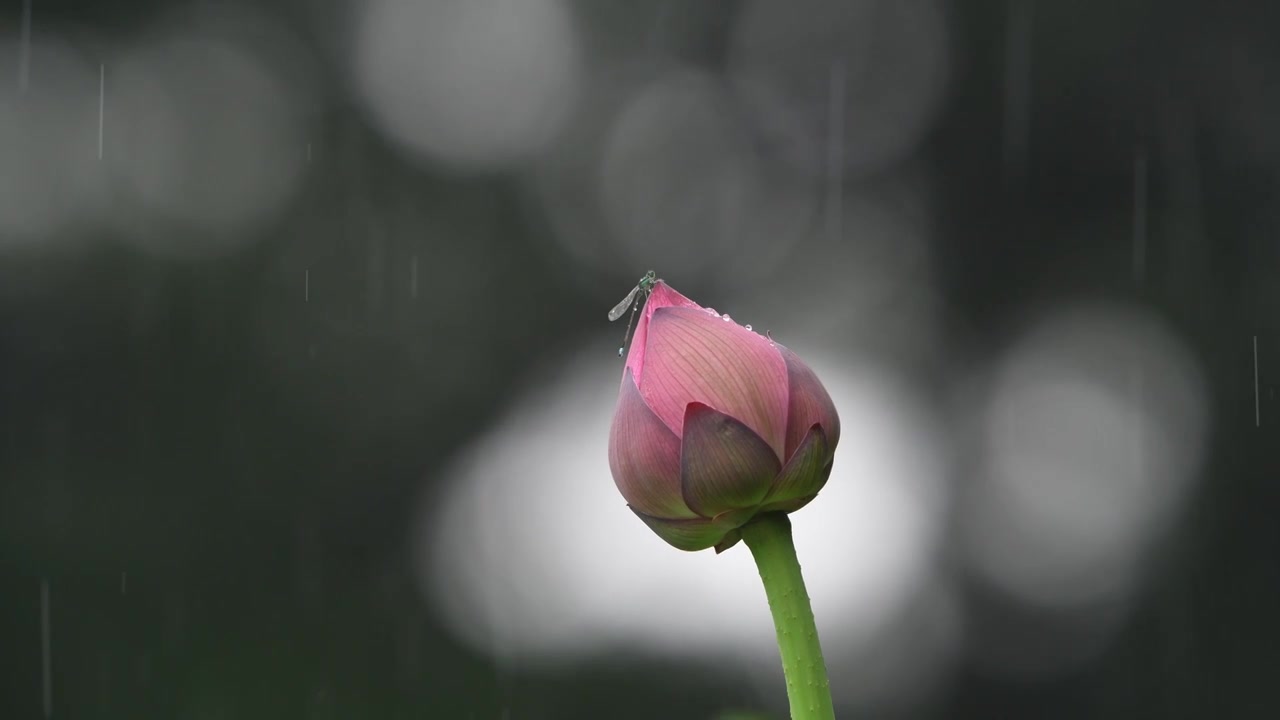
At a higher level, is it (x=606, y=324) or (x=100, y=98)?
(x=100, y=98)

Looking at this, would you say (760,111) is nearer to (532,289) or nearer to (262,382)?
(532,289)

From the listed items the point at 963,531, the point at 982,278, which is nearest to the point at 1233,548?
the point at 963,531

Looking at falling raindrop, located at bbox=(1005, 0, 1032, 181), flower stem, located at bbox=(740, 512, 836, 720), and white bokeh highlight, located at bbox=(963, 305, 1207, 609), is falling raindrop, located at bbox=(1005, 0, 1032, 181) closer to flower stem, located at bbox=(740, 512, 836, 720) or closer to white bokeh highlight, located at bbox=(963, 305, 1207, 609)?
white bokeh highlight, located at bbox=(963, 305, 1207, 609)

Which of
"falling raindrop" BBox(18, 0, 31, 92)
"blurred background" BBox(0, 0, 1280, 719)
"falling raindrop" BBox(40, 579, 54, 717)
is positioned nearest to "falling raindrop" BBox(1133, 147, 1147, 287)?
"blurred background" BBox(0, 0, 1280, 719)

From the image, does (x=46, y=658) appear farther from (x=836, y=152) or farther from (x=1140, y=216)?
(x=836, y=152)

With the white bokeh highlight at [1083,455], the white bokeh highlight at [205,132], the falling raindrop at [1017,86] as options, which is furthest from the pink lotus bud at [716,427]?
the white bokeh highlight at [205,132]

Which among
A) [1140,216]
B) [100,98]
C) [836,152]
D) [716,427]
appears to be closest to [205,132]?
[100,98]
